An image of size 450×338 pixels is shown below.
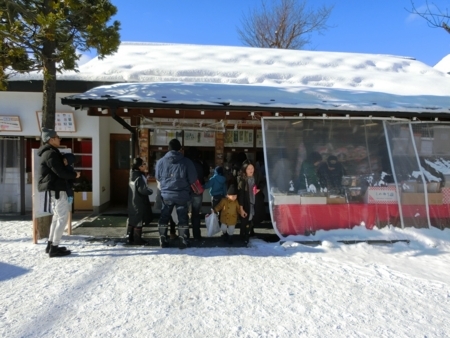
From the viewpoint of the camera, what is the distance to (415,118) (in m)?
5.84

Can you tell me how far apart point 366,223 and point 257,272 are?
2.67 metres

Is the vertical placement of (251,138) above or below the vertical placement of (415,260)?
above

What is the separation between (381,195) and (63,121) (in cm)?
720

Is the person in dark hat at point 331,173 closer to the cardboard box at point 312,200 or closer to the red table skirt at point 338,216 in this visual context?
the cardboard box at point 312,200

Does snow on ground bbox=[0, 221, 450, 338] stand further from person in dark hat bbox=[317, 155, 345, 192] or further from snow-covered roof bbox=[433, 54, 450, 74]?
snow-covered roof bbox=[433, 54, 450, 74]

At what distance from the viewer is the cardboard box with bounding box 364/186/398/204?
5.65 m

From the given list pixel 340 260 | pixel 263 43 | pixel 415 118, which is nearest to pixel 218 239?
pixel 340 260

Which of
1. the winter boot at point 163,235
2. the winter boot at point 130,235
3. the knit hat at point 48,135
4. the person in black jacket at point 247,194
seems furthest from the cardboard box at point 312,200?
the knit hat at point 48,135

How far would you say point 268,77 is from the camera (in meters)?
9.29

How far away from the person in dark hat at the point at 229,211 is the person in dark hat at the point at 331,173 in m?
1.66

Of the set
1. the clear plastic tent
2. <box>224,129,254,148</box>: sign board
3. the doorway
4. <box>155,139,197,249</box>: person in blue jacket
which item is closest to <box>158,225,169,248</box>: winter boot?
<box>155,139,197,249</box>: person in blue jacket

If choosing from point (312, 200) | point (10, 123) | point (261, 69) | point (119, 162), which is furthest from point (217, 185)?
point (261, 69)

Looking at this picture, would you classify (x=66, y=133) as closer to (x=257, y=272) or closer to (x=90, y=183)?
(x=90, y=183)

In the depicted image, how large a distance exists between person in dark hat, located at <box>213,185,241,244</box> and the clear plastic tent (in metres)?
0.68
